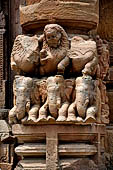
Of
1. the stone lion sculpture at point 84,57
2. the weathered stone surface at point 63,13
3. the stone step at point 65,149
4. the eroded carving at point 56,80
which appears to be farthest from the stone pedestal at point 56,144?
the weathered stone surface at point 63,13

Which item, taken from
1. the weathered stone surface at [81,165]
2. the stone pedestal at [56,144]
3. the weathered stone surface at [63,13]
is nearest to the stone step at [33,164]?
the stone pedestal at [56,144]

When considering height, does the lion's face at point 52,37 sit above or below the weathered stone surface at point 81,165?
above

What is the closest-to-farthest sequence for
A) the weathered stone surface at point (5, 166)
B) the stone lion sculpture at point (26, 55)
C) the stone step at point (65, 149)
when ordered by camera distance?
the stone step at point (65, 149) → the stone lion sculpture at point (26, 55) → the weathered stone surface at point (5, 166)

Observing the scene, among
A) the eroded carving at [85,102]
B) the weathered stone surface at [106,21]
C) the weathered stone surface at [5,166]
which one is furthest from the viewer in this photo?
the weathered stone surface at [106,21]

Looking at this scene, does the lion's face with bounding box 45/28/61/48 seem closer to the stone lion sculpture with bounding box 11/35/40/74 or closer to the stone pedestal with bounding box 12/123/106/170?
the stone lion sculpture with bounding box 11/35/40/74

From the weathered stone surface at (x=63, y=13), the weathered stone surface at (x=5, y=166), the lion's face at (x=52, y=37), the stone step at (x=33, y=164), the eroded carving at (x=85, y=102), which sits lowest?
the weathered stone surface at (x=5, y=166)

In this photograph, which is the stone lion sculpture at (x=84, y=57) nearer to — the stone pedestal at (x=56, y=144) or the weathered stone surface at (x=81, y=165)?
the stone pedestal at (x=56, y=144)

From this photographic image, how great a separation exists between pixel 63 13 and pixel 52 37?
1.25 feet

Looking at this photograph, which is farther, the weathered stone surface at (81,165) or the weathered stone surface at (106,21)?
the weathered stone surface at (106,21)

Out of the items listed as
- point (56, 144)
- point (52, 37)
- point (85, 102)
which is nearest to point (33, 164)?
point (56, 144)

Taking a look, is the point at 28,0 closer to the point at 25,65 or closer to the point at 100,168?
the point at 25,65

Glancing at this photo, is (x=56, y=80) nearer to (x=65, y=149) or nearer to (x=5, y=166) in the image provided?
(x=65, y=149)

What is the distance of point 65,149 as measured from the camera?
4.97 m

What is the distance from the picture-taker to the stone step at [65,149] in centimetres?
498
